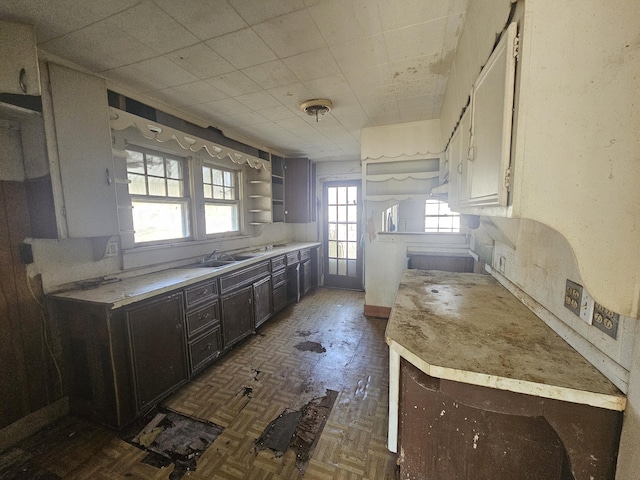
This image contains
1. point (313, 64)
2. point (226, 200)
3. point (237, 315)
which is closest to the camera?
point (313, 64)

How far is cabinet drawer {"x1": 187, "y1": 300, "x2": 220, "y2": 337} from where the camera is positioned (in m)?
2.16

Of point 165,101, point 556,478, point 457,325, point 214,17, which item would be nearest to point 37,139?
point 165,101

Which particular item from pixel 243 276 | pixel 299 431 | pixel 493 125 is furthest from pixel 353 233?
pixel 493 125

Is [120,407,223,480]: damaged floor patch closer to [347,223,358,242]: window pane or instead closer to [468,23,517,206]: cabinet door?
[468,23,517,206]: cabinet door

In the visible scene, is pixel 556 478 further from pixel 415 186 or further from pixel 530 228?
pixel 415 186

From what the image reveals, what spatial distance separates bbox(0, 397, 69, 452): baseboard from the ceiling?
2.37 m

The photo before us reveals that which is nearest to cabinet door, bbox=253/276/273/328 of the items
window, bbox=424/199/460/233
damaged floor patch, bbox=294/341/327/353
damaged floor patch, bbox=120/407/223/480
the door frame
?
damaged floor patch, bbox=294/341/327/353

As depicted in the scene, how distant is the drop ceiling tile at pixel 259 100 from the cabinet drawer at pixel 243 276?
5.50ft

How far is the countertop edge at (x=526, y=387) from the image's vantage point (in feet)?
2.51

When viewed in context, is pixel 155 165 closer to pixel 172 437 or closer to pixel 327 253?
pixel 172 437

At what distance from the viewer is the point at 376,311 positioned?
354 centimetres

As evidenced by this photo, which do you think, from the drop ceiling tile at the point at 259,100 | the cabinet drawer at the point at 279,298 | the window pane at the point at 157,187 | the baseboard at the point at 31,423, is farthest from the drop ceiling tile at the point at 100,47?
the cabinet drawer at the point at 279,298

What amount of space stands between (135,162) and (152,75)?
2.82 feet

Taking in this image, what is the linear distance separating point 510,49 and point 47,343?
9.78 ft
